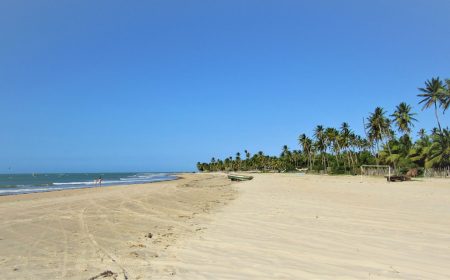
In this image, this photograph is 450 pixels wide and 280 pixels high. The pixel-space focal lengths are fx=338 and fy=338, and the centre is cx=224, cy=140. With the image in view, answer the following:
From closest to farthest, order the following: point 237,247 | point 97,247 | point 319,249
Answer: point 319,249
point 237,247
point 97,247

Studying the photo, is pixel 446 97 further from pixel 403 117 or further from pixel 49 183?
pixel 49 183

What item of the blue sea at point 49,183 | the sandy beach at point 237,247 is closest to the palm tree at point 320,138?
the blue sea at point 49,183

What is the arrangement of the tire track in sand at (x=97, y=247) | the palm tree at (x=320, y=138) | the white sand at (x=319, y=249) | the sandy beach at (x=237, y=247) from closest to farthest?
the white sand at (x=319, y=249)
the sandy beach at (x=237, y=247)
the tire track in sand at (x=97, y=247)
the palm tree at (x=320, y=138)

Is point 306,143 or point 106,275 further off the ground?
point 306,143

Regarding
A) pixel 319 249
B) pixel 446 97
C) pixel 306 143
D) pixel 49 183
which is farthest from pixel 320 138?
pixel 319 249

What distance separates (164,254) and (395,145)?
73395 mm

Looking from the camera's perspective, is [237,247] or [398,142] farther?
[398,142]

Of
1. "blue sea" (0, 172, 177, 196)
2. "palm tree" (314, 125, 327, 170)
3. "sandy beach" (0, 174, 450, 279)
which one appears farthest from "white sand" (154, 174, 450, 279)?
"palm tree" (314, 125, 327, 170)

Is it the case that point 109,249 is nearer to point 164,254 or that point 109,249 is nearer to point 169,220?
point 164,254

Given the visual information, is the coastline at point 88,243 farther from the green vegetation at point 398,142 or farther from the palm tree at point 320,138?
the palm tree at point 320,138

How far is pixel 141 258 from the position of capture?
20.8ft

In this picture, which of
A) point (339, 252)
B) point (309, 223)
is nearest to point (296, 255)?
point (339, 252)

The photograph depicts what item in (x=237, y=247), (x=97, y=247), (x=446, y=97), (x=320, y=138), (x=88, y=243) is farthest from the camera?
(x=320, y=138)

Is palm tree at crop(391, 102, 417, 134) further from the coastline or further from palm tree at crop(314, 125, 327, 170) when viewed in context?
the coastline
